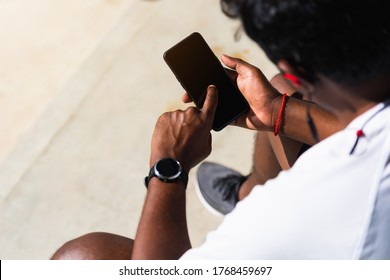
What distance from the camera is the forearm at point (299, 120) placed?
1.94 metres

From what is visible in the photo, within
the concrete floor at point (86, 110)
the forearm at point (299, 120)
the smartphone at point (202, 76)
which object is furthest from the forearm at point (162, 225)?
the concrete floor at point (86, 110)

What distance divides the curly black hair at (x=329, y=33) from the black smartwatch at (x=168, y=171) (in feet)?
1.77

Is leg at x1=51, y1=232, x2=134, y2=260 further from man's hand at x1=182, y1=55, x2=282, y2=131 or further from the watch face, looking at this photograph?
man's hand at x1=182, y1=55, x2=282, y2=131

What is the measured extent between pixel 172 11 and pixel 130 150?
28.5 inches

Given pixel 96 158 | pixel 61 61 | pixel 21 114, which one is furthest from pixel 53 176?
pixel 61 61

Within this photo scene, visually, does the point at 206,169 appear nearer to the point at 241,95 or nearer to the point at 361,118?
the point at 241,95

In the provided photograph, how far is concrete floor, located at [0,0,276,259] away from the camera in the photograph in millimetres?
2605

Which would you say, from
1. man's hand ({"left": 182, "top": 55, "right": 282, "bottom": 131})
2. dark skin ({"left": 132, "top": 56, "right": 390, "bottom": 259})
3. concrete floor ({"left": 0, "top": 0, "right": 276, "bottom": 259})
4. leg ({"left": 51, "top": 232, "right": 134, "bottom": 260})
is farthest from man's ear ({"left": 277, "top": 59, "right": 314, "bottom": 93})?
concrete floor ({"left": 0, "top": 0, "right": 276, "bottom": 259})

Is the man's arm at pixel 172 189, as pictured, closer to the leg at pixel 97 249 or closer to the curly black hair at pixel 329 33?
the leg at pixel 97 249

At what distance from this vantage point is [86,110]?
9.27ft

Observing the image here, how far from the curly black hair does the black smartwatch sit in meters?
0.54

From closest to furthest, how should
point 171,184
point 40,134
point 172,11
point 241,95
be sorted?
point 171,184 < point 241,95 < point 40,134 < point 172,11

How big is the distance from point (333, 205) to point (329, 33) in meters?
0.34

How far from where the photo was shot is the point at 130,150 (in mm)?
2727
